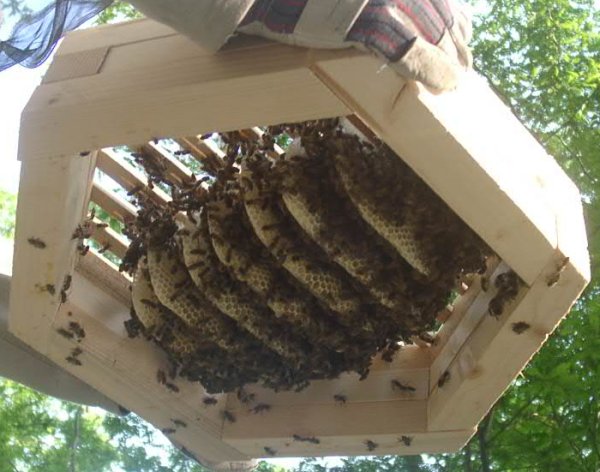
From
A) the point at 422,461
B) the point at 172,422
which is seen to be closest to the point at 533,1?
the point at 422,461

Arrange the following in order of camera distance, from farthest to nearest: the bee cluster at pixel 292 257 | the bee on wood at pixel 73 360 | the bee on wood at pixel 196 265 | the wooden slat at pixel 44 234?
the bee on wood at pixel 73 360 → the bee on wood at pixel 196 265 → the bee cluster at pixel 292 257 → the wooden slat at pixel 44 234

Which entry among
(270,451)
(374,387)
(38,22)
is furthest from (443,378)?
(38,22)

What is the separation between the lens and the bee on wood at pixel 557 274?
2230mm

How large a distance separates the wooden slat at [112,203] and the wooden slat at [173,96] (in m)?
0.64

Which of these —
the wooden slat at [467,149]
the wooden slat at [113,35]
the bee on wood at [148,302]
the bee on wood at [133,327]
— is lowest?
the bee on wood at [133,327]

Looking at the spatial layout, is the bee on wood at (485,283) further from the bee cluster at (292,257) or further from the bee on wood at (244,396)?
the bee on wood at (244,396)

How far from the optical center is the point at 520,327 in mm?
2451

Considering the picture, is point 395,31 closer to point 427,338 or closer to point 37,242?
point 37,242

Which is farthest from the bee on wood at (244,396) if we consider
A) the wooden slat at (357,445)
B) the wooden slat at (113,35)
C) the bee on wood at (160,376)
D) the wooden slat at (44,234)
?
the wooden slat at (113,35)

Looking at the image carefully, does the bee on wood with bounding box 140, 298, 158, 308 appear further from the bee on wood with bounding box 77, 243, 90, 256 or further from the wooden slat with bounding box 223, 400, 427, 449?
the wooden slat with bounding box 223, 400, 427, 449

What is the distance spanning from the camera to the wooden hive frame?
6.22ft

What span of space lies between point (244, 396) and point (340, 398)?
1.09ft

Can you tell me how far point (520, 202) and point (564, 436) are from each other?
2.60m

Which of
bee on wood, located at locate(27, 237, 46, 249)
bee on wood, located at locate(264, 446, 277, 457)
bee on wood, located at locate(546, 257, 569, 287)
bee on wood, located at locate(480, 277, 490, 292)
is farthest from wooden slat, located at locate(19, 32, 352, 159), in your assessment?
bee on wood, located at locate(264, 446, 277, 457)
